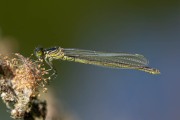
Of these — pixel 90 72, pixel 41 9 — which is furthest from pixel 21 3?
pixel 90 72

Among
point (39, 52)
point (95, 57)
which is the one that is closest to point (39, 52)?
point (39, 52)

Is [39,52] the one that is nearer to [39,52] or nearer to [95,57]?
[39,52]

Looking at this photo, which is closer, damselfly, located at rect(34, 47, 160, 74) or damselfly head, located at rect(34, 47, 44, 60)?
damselfly head, located at rect(34, 47, 44, 60)

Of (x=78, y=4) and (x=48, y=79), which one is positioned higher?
(x=78, y=4)

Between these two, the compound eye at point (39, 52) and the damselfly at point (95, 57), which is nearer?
the compound eye at point (39, 52)

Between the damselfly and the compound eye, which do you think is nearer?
the compound eye

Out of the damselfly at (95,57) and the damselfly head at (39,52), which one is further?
the damselfly at (95,57)

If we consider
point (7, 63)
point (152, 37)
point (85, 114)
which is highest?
point (152, 37)

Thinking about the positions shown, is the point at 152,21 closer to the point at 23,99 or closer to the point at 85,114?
the point at 85,114
